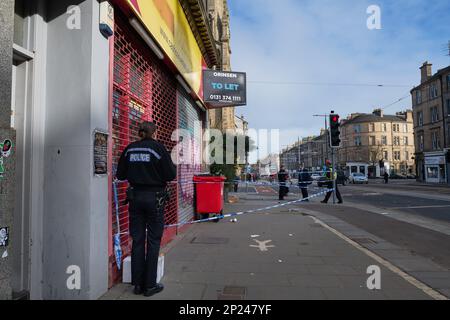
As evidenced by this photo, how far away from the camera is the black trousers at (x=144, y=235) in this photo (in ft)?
12.8

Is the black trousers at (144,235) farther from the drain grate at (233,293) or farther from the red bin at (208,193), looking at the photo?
the red bin at (208,193)

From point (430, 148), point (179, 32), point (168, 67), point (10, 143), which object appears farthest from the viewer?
point (430, 148)

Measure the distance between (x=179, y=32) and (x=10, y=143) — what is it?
587cm

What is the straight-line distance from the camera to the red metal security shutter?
4.76m

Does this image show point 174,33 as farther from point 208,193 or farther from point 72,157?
point 72,157

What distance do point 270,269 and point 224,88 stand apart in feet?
25.5

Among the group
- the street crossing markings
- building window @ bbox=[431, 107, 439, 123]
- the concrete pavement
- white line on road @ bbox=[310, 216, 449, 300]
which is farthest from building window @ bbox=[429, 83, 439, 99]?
the street crossing markings

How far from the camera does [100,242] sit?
3.79m

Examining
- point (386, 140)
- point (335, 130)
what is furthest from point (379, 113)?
point (335, 130)

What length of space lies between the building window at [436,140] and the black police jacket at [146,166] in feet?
161

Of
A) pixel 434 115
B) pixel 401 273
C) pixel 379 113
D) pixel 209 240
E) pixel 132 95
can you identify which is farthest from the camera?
pixel 379 113

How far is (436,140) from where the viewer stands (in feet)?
149

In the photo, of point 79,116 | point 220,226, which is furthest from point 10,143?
point 220,226
